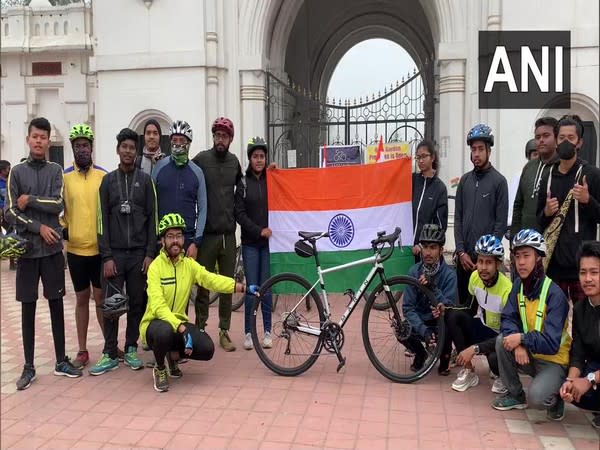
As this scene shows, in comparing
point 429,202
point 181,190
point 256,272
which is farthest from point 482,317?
point 181,190

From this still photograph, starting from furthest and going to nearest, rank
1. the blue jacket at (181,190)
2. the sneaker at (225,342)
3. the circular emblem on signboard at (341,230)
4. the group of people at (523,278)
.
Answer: the circular emblem on signboard at (341,230), the sneaker at (225,342), the blue jacket at (181,190), the group of people at (523,278)

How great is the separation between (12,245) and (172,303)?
1.39 meters

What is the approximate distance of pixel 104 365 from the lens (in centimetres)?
502

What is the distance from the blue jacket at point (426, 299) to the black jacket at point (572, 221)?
833mm

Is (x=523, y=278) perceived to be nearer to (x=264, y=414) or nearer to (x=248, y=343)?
(x=264, y=414)

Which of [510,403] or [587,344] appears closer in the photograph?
[587,344]

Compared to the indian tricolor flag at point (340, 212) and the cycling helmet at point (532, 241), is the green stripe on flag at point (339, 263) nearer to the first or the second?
the indian tricolor flag at point (340, 212)

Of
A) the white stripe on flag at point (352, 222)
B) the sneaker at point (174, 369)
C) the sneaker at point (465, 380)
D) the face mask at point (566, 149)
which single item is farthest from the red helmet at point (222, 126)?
the sneaker at point (465, 380)

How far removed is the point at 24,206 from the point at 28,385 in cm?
156

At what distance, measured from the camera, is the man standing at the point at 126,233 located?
193 inches

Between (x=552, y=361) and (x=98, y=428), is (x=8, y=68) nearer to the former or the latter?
(x=98, y=428)

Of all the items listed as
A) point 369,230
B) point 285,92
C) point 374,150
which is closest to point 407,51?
point 285,92

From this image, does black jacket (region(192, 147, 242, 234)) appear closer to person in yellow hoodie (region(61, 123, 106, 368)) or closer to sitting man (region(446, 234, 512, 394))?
person in yellow hoodie (region(61, 123, 106, 368))

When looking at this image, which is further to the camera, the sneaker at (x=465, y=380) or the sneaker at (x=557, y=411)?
the sneaker at (x=465, y=380)
